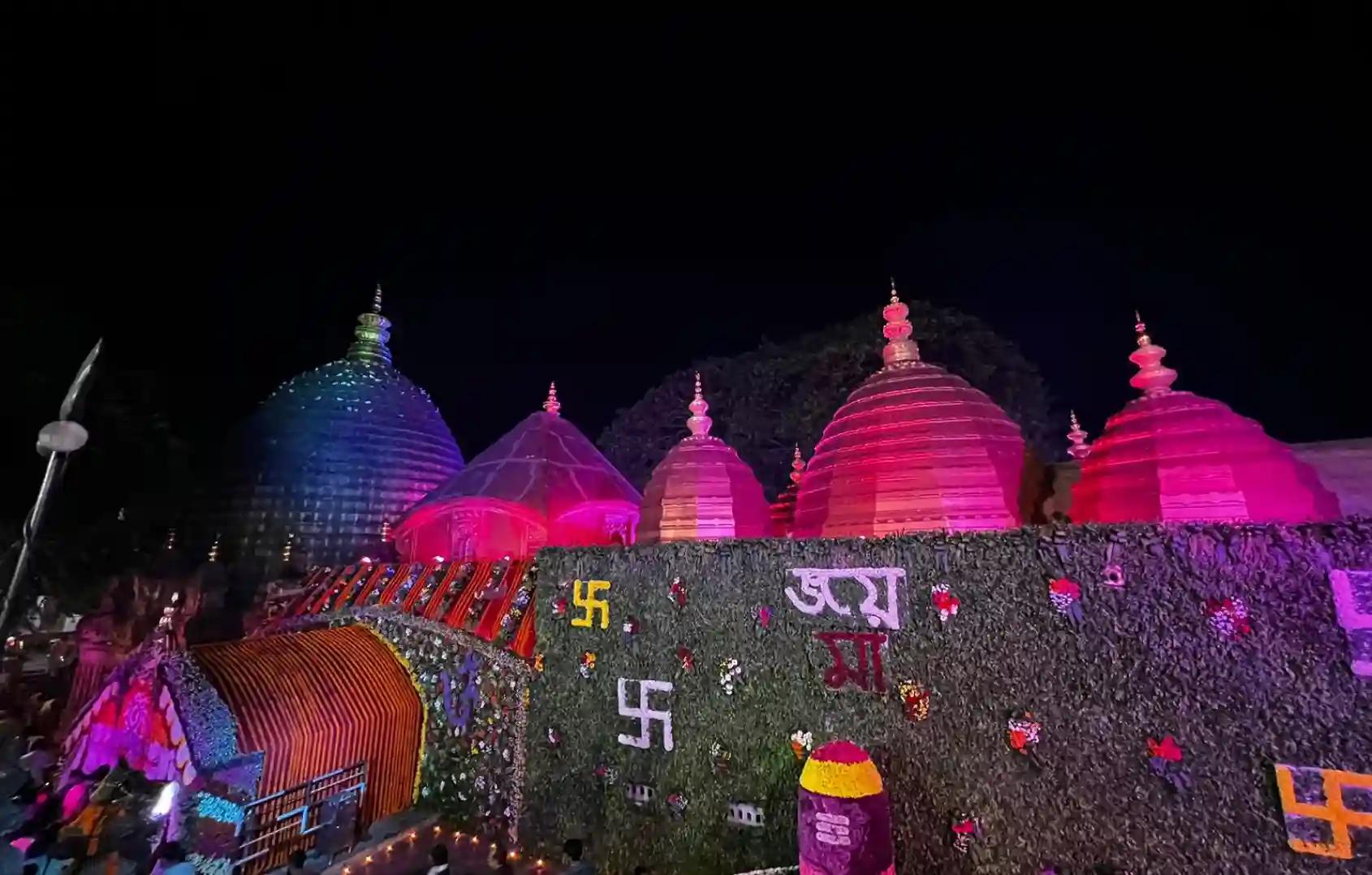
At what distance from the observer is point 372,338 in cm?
1772

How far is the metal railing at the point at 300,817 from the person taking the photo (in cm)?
643

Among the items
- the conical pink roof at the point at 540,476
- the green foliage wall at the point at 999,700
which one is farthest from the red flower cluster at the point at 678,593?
the conical pink roof at the point at 540,476

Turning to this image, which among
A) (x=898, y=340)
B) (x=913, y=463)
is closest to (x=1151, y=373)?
(x=898, y=340)

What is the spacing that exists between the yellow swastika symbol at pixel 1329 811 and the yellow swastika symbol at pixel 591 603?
5.50 m

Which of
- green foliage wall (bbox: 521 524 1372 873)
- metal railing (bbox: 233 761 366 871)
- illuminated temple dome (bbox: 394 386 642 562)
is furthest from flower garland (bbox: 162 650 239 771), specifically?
illuminated temple dome (bbox: 394 386 642 562)

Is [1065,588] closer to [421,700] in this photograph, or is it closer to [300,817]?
[421,700]

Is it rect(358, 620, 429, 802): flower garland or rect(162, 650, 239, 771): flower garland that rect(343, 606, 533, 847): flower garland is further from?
rect(162, 650, 239, 771): flower garland

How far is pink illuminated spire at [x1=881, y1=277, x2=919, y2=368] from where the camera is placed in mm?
8531

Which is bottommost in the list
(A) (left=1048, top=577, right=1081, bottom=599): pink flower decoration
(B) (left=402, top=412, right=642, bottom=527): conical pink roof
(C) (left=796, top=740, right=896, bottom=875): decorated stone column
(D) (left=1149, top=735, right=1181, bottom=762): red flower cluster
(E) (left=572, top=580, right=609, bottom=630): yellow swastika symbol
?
(C) (left=796, top=740, right=896, bottom=875): decorated stone column

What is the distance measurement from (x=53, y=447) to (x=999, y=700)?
5.75 metres

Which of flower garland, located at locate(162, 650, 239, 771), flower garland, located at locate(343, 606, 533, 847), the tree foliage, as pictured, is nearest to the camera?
flower garland, located at locate(162, 650, 239, 771)

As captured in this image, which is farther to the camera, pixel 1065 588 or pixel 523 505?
pixel 523 505

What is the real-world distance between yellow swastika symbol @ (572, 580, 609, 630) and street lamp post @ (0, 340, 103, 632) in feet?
16.5

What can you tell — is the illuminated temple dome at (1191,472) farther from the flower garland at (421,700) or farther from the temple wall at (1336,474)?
the flower garland at (421,700)
